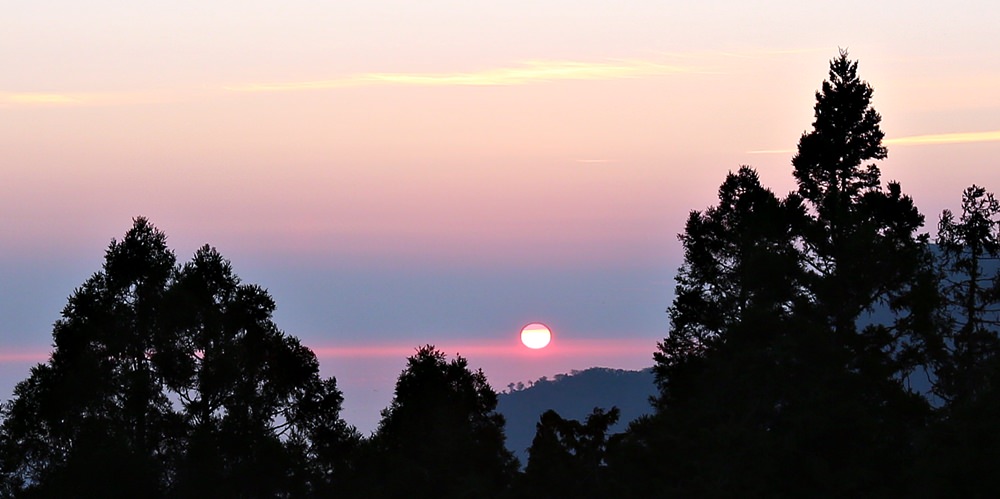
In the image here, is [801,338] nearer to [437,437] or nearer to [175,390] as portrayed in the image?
[437,437]

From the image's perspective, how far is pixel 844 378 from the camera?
52219 mm

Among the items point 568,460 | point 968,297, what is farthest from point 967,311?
point 568,460

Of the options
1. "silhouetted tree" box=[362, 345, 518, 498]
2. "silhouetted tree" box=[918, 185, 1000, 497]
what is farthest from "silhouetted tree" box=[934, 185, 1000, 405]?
"silhouetted tree" box=[362, 345, 518, 498]

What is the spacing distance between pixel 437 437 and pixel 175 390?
11598 millimetres

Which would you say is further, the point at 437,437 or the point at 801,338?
the point at 437,437

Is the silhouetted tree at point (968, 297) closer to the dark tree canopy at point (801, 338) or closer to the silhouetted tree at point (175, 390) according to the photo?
the dark tree canopy at point (801, 338)

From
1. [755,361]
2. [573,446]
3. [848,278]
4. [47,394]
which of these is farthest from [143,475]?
[848,278]

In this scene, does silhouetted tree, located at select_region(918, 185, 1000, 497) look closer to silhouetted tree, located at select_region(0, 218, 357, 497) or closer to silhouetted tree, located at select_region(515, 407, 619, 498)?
silhouetted tree, located at select_region(515, 407, 619, 498)

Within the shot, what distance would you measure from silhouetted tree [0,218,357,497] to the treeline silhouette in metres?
0.09

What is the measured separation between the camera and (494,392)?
68375 mm

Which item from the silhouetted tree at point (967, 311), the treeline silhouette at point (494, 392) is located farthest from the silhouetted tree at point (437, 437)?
the silhouetted tree at point (967, 311)

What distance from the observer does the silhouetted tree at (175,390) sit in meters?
66.5

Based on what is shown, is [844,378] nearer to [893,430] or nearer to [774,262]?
[893,430]

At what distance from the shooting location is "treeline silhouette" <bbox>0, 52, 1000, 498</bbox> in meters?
59.3
